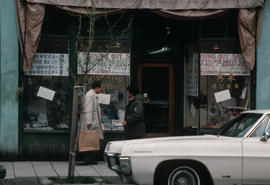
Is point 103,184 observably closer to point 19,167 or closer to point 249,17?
point 19,167

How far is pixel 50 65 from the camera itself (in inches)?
550

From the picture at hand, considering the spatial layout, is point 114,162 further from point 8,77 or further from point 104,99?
point 8,77

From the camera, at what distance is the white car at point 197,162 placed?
8711mm

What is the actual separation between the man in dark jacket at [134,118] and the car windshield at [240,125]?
2.76m

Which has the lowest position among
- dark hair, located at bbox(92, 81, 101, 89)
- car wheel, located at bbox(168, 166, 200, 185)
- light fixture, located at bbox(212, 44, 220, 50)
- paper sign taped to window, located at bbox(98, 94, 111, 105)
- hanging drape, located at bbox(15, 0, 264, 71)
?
car wheel, located at bbox(168, 166, 200, 185)

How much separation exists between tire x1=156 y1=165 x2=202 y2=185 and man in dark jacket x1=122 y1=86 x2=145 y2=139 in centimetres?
348

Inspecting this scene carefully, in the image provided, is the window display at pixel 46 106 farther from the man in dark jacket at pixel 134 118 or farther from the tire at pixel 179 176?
the tire at pixel 179 176

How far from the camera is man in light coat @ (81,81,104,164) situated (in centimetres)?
1311

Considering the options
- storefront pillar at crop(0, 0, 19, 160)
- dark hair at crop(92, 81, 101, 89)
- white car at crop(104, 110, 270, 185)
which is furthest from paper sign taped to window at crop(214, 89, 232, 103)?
white car at crop(104, 110, 270, 185)

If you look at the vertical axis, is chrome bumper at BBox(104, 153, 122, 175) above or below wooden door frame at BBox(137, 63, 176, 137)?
below

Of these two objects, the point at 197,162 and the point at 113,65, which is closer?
the point at 197,162

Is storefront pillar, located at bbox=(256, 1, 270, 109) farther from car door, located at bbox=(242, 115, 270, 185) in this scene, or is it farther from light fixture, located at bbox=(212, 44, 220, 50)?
car door, located at bbox=(242, 115, 270, 185)

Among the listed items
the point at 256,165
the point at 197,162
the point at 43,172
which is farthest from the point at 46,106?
the point at 256,165

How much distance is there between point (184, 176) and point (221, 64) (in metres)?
6.21
